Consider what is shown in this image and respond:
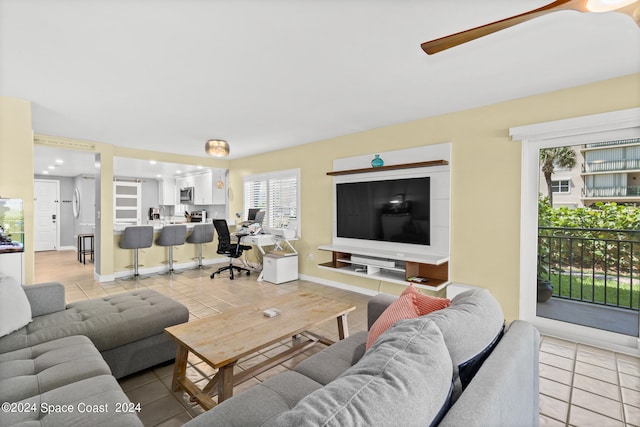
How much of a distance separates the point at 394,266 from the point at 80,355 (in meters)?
3.13

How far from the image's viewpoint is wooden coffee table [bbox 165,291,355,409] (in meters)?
1.74

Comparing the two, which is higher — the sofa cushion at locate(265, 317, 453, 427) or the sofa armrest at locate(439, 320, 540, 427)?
the sofa cushion at locate(265, 317, 453, 427)

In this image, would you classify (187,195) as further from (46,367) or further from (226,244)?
(46,367)

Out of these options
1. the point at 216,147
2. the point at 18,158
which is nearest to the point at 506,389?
the point at 216,147

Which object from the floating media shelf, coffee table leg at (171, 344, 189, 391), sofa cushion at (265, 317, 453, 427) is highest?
the floating media shelf

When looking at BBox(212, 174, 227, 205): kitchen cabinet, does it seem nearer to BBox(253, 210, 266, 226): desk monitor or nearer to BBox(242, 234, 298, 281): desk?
BBox(253, 210, 266, 226): desk monitor

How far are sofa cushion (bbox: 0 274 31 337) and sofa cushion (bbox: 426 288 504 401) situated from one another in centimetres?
263

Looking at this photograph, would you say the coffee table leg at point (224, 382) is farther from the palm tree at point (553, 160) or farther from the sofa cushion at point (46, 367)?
the palm tree at point (553, 160)

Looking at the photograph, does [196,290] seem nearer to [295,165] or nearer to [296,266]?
[296,266]

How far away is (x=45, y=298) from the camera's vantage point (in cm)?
229

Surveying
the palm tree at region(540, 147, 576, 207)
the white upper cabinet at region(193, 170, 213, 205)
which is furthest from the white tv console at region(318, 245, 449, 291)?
the white upper cabinet at region(193, 170, 213, 205)

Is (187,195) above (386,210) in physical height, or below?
above

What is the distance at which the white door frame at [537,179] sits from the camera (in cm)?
263

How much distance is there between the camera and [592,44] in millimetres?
2119
